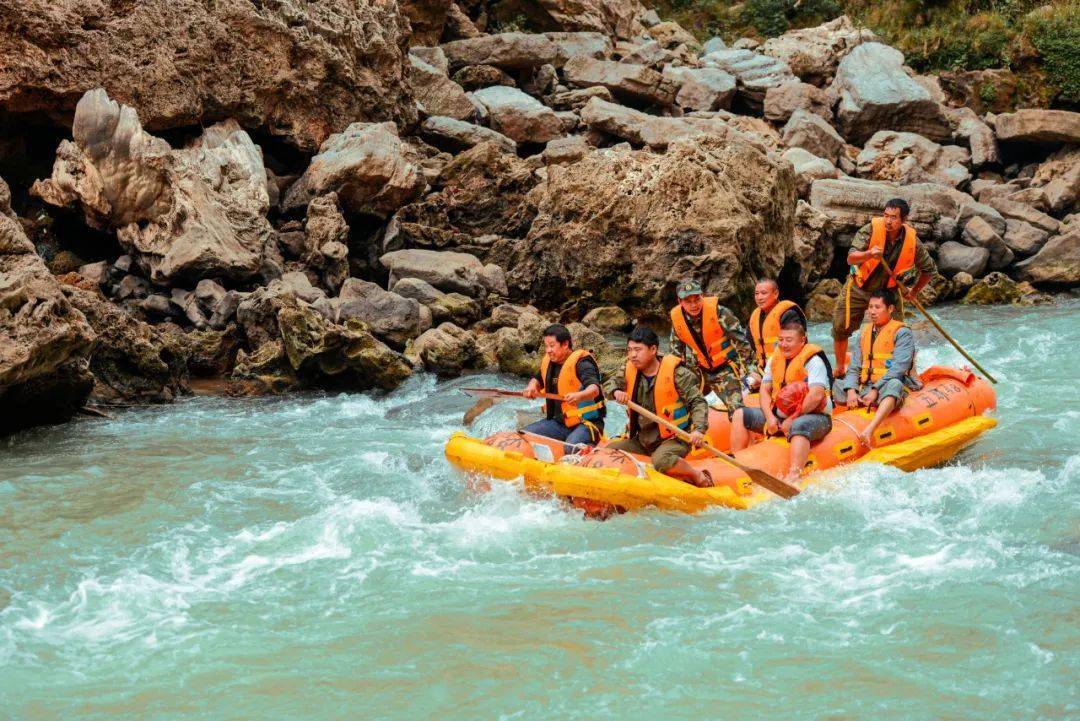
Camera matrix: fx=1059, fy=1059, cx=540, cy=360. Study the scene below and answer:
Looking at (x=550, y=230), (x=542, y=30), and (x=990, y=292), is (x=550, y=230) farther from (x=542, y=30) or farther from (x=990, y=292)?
(x=542, y=30)

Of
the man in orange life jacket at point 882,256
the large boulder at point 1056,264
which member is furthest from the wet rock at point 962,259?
the man in orange life jacket at point 882,256

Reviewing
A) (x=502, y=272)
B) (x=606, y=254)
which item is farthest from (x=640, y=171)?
(x=502, y=272)

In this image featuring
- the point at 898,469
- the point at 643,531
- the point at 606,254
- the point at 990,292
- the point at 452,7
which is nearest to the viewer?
the point at 643,531

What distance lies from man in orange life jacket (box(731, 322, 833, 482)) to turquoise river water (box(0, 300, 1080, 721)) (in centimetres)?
40

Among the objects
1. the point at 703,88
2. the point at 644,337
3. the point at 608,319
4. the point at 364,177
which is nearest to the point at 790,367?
the point at 644,337

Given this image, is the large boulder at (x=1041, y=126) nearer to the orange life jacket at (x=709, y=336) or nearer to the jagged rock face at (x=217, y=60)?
the jagged rock face at (x=217, y=60)

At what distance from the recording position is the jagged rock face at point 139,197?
12.1 m

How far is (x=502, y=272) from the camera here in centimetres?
1428

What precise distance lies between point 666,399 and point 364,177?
8.66 metres

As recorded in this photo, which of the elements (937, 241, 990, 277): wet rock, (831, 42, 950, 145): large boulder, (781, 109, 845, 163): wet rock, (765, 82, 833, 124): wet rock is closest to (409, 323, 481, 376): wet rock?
(937, 241, 990, 277): wet rock

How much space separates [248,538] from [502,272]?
7.97 m

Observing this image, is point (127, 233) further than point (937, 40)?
No

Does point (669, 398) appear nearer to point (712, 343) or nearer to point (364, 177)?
point (712, 343)

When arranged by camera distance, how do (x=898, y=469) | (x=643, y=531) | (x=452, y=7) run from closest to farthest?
1. (x=643, y=531)
2. (x=898, y=469)
3. (x=452, y=7)
